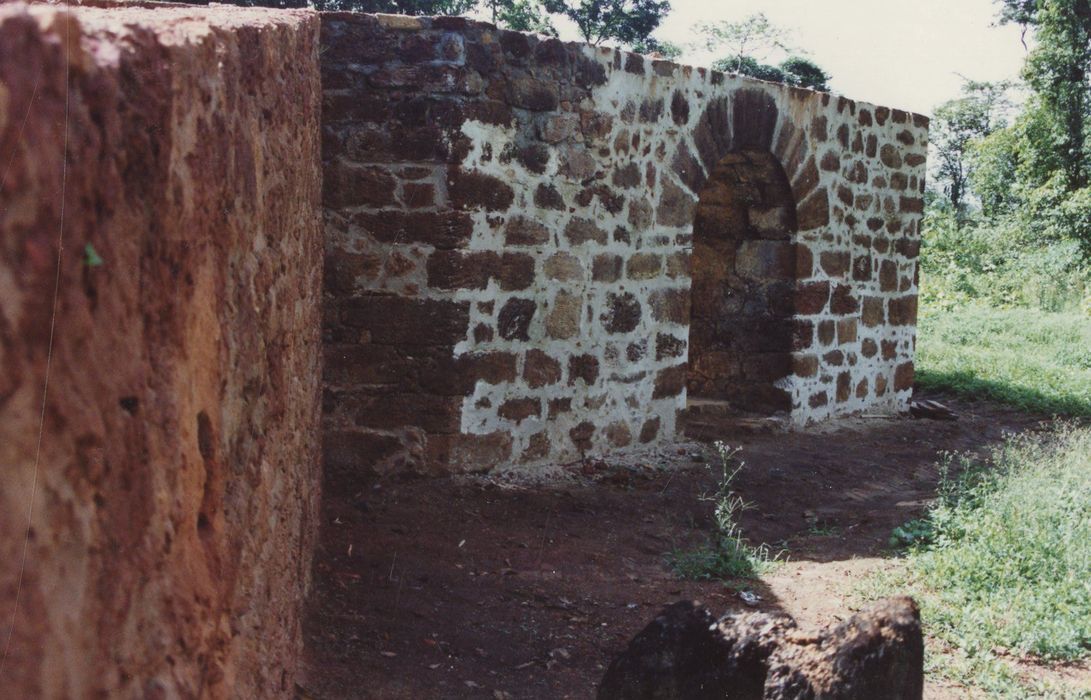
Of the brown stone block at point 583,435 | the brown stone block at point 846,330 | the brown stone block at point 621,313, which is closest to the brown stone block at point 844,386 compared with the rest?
the brown stone block at point 846,330

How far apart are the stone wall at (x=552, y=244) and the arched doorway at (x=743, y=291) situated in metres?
0.01

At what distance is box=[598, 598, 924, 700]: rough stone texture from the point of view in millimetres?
2771

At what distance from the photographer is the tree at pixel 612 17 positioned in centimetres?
2564

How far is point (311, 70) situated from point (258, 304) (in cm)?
198

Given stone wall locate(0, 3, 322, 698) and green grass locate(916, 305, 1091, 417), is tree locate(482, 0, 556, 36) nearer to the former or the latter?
green grass locate(916, 305, 1091, 417)

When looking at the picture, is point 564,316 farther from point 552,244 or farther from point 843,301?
point 843,301

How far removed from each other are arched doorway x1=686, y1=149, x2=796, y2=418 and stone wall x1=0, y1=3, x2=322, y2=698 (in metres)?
5.70

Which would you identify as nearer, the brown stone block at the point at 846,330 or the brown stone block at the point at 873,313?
the brown stone block at the point at 846,330

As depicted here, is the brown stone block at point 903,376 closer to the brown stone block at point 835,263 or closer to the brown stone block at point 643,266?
the brown stone block at point 835,263

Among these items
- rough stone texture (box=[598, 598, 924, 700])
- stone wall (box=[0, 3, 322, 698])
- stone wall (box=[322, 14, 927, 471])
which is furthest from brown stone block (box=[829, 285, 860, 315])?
stone wall (box=[0, 3, 322, 698])

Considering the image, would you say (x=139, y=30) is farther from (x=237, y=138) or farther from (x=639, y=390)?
(x=639, y=390)

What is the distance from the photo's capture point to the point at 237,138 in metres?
2.05

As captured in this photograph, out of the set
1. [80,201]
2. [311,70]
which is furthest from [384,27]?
[80,201]

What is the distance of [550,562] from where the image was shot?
15.5 ft
